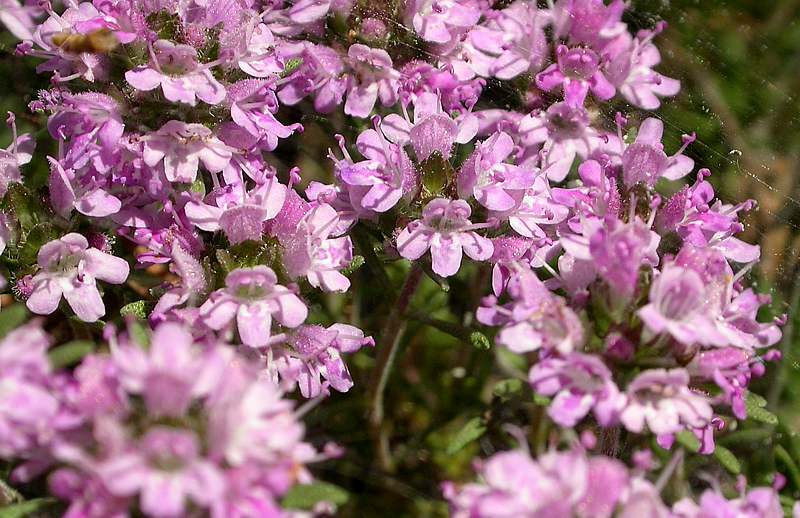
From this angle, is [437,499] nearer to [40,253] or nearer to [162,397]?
[40,253]

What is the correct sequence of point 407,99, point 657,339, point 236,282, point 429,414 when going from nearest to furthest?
point 657,339
point 236,282
point 407,99
point 429,414

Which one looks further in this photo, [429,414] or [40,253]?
[429,414]

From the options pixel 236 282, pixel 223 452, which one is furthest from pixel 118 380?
pixel 236 282

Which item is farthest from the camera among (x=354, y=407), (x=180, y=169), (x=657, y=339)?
(x=354, y=407)


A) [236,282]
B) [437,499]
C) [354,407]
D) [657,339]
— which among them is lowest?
[437,499]

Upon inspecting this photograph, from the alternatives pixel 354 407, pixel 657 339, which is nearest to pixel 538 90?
pixel 657 339

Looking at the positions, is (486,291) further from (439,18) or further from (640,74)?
(439,18)

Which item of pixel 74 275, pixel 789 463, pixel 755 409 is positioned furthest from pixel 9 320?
pixel 789 463

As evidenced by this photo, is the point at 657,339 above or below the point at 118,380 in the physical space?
below

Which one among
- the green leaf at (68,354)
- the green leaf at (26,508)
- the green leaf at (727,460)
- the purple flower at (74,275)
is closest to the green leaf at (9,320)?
the green leaf at (68,354)
